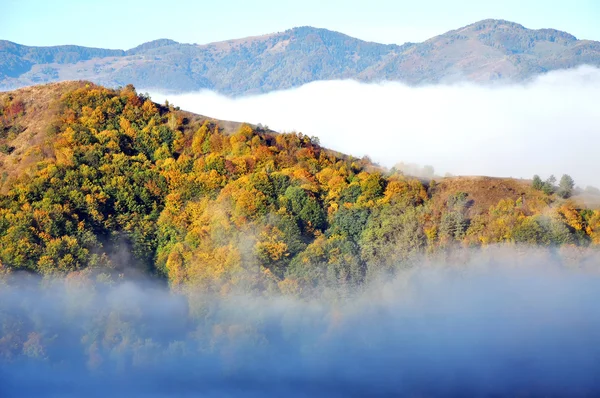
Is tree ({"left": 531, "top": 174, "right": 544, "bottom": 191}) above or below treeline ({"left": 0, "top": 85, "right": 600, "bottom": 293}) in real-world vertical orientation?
above

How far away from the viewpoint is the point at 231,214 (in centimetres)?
7594

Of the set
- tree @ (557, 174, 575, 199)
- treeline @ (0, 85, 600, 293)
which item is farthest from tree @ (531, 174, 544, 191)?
tree @ (557, 174, 575, 199)

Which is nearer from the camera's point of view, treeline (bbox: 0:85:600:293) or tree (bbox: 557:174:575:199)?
treeline (bbox: 0:85:600:293)

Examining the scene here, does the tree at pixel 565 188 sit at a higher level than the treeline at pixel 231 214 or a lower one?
higher

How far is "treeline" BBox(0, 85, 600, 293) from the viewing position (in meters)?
70.6

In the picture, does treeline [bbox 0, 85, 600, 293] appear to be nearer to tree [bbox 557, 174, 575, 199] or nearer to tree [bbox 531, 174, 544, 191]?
tree [bbox 531, 174, 544, 191]

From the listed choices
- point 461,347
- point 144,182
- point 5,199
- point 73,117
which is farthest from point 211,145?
point 461,347

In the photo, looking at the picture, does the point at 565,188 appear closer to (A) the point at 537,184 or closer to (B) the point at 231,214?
(A) the point at 537,184

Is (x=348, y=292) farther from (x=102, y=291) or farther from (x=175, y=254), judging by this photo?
(x=102, y=291)

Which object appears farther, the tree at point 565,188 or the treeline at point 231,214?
the tree at point 565,188

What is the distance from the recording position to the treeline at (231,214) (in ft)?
232

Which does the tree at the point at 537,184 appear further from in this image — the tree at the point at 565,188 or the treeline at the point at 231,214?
the tree at the point at 565,188

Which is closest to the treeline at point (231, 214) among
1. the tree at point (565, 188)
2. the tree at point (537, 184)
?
the tree at point (537, 184)

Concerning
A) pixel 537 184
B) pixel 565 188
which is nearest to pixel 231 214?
pixel 537 184
